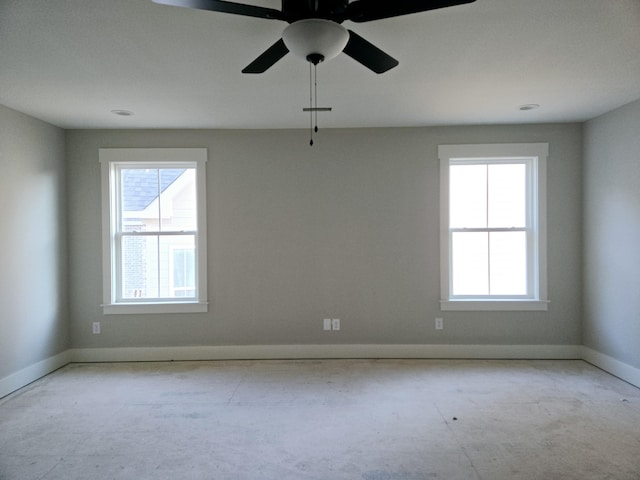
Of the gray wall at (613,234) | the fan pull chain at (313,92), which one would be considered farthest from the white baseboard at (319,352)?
the fan pull chain at (313,92)

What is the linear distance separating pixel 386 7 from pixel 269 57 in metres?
0.66

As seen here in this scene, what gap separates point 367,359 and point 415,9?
132 inches

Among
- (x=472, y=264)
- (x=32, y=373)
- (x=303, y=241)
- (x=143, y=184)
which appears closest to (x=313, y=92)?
(x=303, y=241)

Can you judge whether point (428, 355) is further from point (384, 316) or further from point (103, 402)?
point (103, 402)

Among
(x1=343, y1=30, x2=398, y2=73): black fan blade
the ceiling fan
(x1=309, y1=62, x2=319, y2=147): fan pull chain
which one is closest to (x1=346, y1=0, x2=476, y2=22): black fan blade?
the ceiling fan

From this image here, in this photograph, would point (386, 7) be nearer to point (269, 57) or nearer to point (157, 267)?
point (269, 57)

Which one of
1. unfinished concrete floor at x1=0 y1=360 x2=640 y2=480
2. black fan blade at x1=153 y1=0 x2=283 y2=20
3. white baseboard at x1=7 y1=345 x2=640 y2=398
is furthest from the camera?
white baseboard at x1=7 y1=345 x2=640 y2=398

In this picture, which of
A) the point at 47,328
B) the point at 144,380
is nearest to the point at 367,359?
the point at 144,380

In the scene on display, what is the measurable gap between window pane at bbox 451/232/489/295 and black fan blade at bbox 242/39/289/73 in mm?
2902

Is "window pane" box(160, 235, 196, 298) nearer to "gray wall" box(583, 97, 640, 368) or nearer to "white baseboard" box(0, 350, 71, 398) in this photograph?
"white baseboard" box(0, 350, 71, 398)

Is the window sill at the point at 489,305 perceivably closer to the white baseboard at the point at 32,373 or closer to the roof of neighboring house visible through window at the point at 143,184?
the roof of neighboring house visible through window at the point at 143,184

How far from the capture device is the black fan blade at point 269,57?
69.4 inches

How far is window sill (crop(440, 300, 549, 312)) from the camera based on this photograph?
388cm

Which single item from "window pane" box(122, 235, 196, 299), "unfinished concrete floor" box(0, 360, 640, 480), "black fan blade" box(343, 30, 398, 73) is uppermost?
"black fan blade" box(343, 30, 398, 73)
